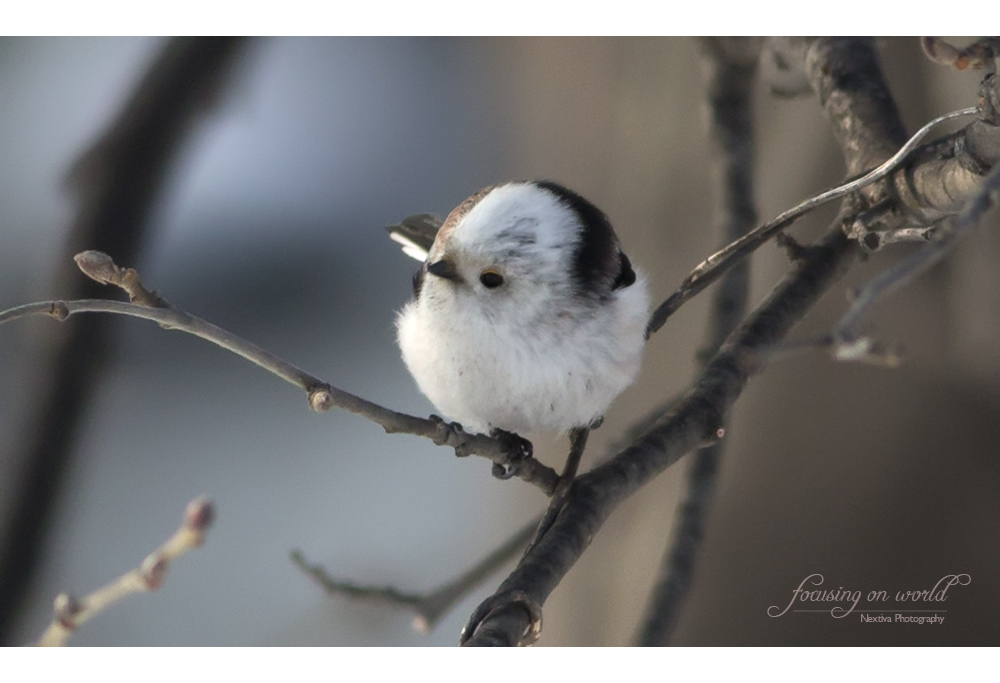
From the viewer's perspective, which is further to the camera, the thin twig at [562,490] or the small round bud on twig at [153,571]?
the thin twig at [562,490]

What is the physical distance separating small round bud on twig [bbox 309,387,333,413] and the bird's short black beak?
0.28m

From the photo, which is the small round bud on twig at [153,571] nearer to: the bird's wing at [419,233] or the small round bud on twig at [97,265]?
the small round bud on twig at [97,265]

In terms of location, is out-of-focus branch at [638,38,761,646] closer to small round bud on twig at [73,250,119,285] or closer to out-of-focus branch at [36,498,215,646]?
out-of-focus branch at [36,498,215,646]

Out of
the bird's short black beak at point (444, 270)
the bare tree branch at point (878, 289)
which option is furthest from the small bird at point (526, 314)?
the bare tree branch at point (878, 289)

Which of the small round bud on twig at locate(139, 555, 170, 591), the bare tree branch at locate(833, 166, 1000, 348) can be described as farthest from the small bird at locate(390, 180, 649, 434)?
the bare tree branch at locate(833, 166, 1000, 348)

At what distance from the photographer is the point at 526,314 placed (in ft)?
3.36

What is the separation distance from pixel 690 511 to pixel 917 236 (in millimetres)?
672

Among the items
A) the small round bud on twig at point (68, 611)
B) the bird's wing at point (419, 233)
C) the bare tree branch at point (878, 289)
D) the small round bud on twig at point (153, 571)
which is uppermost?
the bare tree branch at point (878, 289)

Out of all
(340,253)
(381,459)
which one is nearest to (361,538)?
(381,459)

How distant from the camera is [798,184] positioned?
1.54m

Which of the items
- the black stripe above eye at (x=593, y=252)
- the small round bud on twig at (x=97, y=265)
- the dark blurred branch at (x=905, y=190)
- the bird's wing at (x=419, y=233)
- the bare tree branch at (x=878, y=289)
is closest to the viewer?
the bare tree branch at (x=878, y=289)

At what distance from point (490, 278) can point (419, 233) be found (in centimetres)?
27

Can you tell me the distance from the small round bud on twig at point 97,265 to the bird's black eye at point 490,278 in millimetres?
414

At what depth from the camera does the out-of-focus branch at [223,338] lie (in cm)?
70
